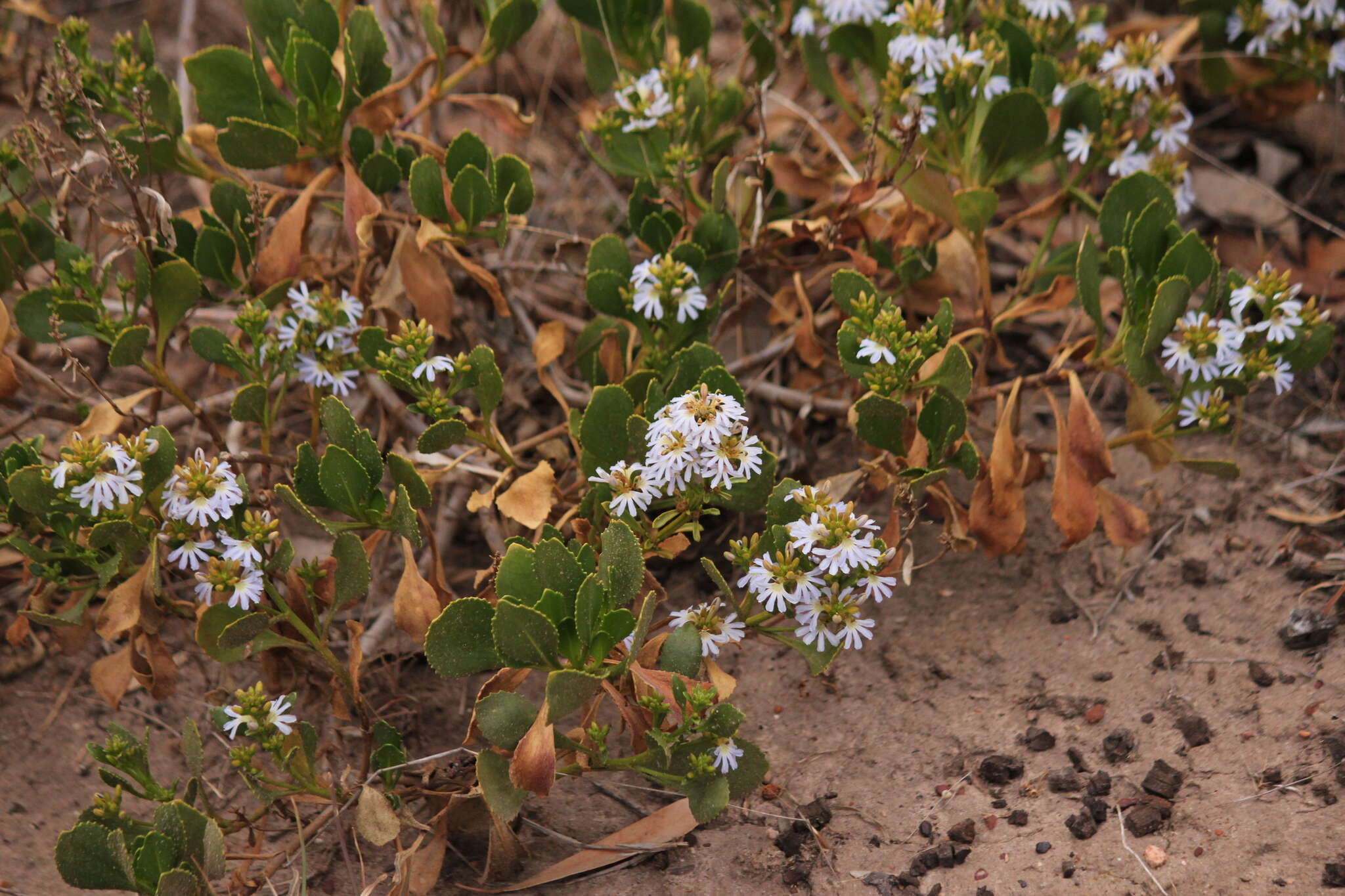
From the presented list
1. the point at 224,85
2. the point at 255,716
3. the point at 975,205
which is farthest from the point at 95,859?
the point at 975,205

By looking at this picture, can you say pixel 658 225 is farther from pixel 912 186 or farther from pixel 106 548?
pixel 106 548

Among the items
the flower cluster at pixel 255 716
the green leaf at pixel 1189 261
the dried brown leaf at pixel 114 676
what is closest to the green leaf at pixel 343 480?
the flower cluster at pixel 255 716

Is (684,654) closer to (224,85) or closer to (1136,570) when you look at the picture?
(1136,570)

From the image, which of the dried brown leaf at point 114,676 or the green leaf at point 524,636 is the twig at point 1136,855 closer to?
the green leaf at point 524,636

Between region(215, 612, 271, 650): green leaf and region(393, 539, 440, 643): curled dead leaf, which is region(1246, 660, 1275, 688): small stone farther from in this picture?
region(215, 612, 271, 650): green leaf

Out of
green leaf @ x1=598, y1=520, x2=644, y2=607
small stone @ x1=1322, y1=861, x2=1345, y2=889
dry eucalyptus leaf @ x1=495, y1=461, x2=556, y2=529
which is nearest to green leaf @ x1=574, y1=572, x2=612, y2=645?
green leaf @ x1=598, y1=520, x2=644, y2=607

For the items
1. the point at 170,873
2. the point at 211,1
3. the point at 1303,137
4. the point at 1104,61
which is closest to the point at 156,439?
the point at 170,873
